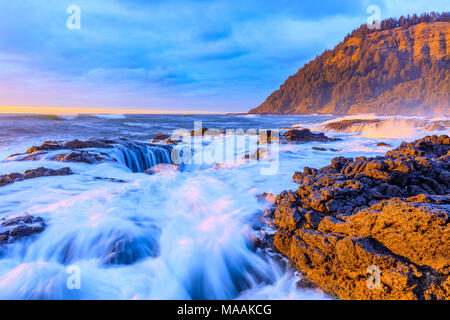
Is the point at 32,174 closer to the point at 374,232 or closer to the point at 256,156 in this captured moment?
the point at 374,232

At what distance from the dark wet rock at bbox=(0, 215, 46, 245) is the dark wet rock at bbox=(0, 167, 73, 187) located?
220 cm

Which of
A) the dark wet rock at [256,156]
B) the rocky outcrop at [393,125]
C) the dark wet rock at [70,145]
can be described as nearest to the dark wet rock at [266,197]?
the dark wet rock at [256,156]

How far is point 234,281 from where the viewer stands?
2768 mm

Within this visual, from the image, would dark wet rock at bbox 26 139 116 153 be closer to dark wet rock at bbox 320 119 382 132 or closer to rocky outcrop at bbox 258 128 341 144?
rocky outcrop at bbox 258 128 341 144

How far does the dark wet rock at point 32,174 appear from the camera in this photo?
4.96 m

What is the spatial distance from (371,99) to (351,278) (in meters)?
107

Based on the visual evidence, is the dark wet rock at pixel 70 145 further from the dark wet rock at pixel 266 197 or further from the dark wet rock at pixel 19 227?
the dark wet rock at pixel 266 197

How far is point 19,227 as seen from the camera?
3152 mm

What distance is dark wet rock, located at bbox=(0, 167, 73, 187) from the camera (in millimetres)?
4961

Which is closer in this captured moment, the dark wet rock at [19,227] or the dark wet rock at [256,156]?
the dark wet rock at [19,227]

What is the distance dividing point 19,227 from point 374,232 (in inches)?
182

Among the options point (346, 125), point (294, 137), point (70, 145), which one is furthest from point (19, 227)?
point (346, 125)
